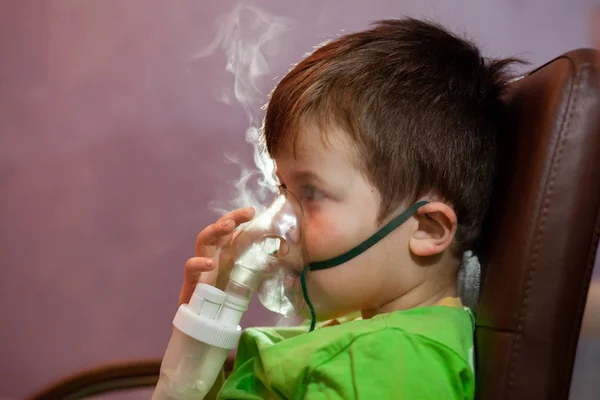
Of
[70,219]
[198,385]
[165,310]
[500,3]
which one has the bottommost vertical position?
[165,310]

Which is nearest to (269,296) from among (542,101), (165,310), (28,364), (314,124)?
(314,124)

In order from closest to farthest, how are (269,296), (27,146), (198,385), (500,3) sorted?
(198,385)
(269,296)
(500,3)
(27,146)

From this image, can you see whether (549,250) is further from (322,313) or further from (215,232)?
(215,232)

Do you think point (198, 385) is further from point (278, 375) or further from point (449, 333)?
point (449, 333)

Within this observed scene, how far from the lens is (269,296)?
3.59 ft

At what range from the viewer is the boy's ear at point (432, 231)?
3.34 feet

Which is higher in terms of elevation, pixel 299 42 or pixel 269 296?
pixel 299 42

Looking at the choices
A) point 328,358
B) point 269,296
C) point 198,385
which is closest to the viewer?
point 328,358

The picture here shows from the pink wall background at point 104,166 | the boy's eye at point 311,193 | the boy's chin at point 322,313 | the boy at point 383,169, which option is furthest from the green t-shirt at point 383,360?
the pink wall background at point 104,166

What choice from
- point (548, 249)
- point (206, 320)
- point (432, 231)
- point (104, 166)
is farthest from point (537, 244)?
point (104, 166)

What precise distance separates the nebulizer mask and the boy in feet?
0.06

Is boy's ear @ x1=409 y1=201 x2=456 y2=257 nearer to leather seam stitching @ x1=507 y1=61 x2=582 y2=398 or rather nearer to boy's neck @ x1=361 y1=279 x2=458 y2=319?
boy's neck @ x1=361 y1=279 x2=458 y2=319

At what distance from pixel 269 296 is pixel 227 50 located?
1.09m

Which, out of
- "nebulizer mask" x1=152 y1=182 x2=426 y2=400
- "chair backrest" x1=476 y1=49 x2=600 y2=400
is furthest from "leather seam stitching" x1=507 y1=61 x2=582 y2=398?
"nebulizer mask" x1=152 y1=182 x2=426 y2=400
